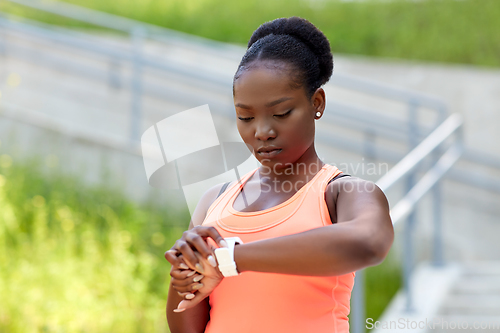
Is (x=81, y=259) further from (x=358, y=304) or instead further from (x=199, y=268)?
(x=199, y=268)

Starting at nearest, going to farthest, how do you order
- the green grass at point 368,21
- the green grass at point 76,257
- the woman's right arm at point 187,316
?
the woman's right arm at point 187,316, the green grass at point 76,257, the green grass at point 368,21

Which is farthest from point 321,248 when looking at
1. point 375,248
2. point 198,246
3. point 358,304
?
point 358,304

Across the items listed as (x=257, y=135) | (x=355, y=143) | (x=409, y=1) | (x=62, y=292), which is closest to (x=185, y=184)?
(x=257, y=135)

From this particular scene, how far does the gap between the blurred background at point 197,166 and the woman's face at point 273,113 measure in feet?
5.01

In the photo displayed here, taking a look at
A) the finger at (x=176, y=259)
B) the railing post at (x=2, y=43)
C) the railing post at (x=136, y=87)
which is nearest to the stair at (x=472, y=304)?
the finger at (x=176, y=259)

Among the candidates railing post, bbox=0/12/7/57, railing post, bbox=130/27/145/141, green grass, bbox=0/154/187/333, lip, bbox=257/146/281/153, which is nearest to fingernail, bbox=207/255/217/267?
lip, bbox=257/146/281/153

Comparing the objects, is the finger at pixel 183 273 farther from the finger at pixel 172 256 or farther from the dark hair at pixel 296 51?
the dark hair at pixel 296 51

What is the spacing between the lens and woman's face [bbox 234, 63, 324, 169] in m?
0.93

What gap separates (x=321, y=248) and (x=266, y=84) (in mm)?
300

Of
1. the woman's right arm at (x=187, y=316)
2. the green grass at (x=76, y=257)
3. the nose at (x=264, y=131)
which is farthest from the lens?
the green grass at (x=76, y=257)

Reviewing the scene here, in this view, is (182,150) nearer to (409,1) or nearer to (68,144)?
(68,144)

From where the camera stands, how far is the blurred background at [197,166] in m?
3.18

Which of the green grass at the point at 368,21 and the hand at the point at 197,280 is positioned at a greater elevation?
the green grass at the point at 368,21

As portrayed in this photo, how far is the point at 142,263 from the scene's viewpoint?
3363mm
